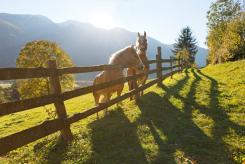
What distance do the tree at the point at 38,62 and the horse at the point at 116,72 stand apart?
75.1 ft

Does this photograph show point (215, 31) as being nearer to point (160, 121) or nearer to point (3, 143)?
point (160, 121)

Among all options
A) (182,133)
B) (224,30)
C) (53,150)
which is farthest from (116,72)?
(224,30)

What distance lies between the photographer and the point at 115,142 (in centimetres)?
830

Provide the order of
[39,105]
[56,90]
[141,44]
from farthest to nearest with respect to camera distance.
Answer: [141,44] → [56,90] → [39,105]

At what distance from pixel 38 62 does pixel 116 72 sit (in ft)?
91.3

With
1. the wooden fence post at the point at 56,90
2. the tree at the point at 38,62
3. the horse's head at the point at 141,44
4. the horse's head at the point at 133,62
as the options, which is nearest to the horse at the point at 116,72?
the horse's head at the point at 133,62

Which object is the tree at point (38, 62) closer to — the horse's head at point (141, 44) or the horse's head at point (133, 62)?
the horse's head at point (141, 44)

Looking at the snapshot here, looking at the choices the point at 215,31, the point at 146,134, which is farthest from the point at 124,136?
the point at 215,31

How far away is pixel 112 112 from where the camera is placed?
39.0ft

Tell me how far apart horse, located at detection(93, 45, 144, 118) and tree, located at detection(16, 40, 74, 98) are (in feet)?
75.1

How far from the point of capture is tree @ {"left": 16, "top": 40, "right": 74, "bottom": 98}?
36.9 metres

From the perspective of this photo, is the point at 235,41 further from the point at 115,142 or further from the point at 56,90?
the point at 56,90

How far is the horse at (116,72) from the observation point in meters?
12.0

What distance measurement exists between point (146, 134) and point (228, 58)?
1793 inches
